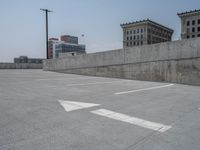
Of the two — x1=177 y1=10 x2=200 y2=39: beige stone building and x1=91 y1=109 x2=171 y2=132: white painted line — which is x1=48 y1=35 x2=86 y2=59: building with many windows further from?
x1=91 y1=109 x2=171 y2=132: white painted line

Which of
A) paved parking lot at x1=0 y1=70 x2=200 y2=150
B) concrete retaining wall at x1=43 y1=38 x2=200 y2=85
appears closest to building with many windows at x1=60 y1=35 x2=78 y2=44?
concrete retaining wall at x1=43 y1=38 x2=200 y2=85

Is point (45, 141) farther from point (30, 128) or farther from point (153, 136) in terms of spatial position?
point (153, 136)

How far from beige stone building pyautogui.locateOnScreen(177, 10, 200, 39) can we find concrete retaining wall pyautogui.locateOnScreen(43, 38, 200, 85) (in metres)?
71.8

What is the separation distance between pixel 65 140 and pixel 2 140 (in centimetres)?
111

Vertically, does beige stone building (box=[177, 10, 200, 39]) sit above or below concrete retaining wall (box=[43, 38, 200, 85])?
above

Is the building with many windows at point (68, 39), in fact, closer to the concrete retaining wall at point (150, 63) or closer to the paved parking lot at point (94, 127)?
the concrete retaining wall at point (150, 63)

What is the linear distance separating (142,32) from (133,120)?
329 ft

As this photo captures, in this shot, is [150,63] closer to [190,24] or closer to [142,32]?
[190,24]

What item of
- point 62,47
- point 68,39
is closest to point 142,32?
point 62,47

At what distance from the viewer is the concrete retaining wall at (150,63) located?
44.5 feet

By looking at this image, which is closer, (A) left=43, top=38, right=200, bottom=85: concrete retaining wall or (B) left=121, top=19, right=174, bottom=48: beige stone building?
(A) left=43, top=38, right=200, bottom=85: concrete retaining wall

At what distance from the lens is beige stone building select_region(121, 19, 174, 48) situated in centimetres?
9812

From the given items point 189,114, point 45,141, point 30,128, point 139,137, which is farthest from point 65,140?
point 189,114

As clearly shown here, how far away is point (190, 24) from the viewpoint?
79.1 m
